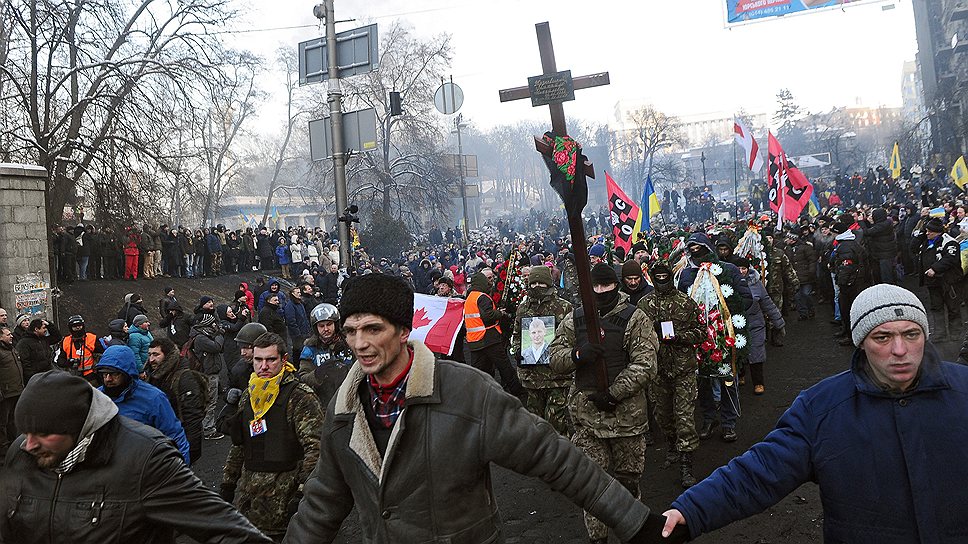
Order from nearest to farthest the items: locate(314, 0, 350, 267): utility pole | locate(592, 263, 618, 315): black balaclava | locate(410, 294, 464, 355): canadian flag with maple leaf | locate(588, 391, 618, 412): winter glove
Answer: locate(588, 391, 618, 412): winter glove → locate(592, 263, 618, 315): black balaclava → locate(410, 294, 464, 355): canadian flag with maple leaf → locate(314, 0, 350, 267): utility pole

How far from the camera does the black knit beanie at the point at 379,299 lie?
276 cm

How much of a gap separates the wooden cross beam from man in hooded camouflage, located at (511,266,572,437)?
2.35 m

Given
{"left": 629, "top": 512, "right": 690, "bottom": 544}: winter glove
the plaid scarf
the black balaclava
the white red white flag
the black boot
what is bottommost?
the black boot

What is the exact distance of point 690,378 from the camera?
6898 millimetres

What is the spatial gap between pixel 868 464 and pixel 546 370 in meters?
4.85

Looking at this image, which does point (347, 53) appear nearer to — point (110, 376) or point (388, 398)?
point (110, 376)

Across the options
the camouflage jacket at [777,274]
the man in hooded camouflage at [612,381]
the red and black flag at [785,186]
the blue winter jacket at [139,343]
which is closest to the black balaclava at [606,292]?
the man in hooded camouflage at [612,381]

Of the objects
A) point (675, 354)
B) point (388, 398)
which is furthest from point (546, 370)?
point (388, 398)

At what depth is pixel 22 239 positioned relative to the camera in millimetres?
14797

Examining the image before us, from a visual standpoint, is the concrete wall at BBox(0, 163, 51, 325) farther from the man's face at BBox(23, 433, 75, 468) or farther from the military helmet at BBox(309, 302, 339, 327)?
the man's face at BBox(23, 433, 75, 468)


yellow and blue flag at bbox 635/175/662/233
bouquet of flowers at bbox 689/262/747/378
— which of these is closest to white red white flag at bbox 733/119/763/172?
yellow and blue flag at bbox 635/175/662/233

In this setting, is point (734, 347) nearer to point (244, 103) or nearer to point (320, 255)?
point (320, 255)

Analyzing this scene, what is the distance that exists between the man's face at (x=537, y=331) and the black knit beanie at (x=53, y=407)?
4.85m

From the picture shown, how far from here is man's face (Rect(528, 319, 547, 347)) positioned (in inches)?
289
